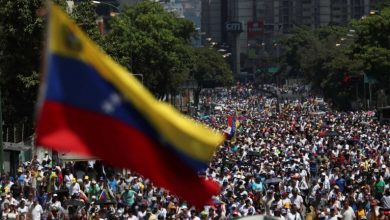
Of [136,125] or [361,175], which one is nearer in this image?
[136,125]

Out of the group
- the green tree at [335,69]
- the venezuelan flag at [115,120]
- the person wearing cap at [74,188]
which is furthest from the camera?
the green tree at [335,69]

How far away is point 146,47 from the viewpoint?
8569 cm

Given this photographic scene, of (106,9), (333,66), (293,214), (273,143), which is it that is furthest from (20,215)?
(106,9)

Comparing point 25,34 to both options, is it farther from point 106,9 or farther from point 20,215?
point 106,9

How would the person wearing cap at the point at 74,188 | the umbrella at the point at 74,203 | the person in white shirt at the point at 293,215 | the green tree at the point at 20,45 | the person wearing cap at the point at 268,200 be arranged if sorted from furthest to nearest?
the green tree at the point at 20,45, the person wearing cap at the point at 74,188, the person wearing cap at the point at 268,200, the umbrella at the point at 74,203, the person in white shirt at the point at 293,215

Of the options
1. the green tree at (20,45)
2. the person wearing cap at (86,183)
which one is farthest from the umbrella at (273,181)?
the green tree at (20,45)

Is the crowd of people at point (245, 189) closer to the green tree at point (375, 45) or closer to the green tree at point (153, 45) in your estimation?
the green tree at point (153, 45)

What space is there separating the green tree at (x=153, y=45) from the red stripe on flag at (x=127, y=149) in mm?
70849

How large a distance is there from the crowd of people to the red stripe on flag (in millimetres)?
7201

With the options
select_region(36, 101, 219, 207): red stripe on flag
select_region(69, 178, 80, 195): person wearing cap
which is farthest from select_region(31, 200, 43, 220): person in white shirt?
select_region(36, 101, 219, 207): red stripe on flag

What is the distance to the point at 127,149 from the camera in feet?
33.1

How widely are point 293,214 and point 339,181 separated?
272 inches

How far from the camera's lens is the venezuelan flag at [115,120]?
9.85m

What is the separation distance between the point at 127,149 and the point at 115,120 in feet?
0.74
